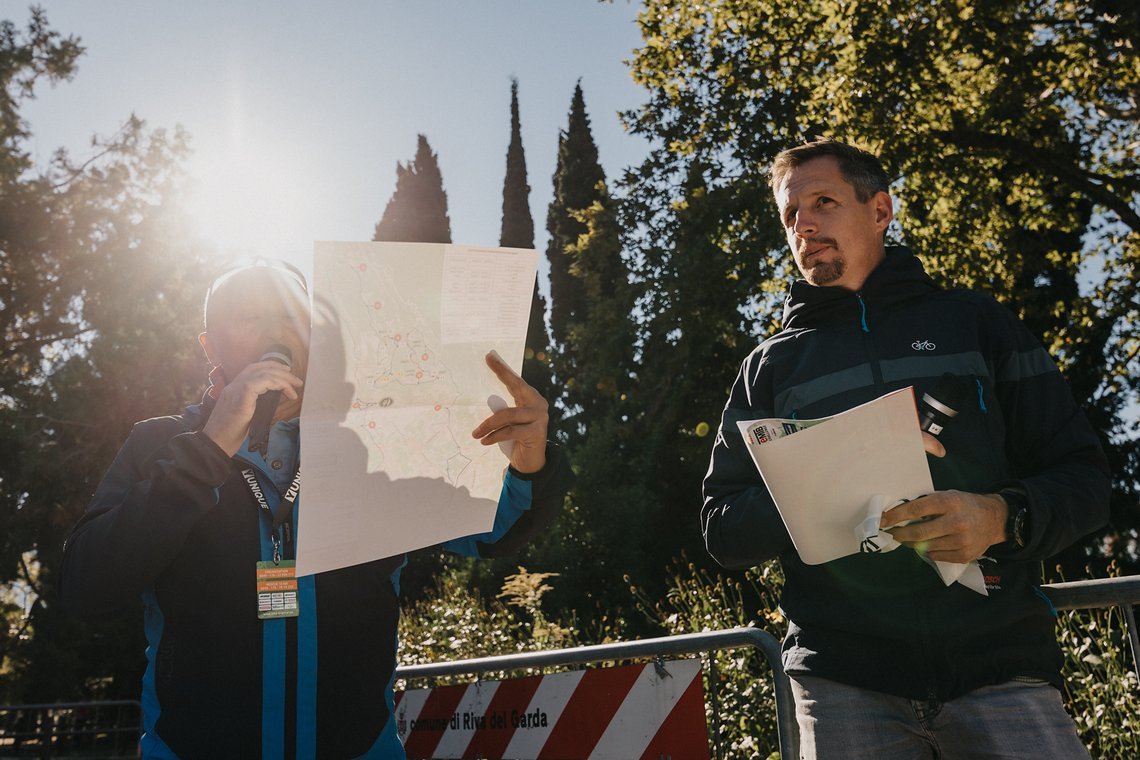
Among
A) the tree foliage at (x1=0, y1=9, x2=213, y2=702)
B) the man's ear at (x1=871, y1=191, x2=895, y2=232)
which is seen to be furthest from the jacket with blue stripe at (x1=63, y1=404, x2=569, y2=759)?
the tree foliage at (x1=0, y1=9, x2=213, y2=702)

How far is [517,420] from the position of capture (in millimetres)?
1900

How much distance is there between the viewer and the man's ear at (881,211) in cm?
251

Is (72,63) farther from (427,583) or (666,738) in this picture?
(666,738)

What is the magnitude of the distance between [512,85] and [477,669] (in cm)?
3853

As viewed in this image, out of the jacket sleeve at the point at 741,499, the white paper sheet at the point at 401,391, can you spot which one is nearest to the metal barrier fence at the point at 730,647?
the jacket sleeve at the point at 741,499

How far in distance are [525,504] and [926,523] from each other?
89 centimetres

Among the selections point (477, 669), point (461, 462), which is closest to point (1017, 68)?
point (477, 669)

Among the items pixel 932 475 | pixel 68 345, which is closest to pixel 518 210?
pixel 68 345

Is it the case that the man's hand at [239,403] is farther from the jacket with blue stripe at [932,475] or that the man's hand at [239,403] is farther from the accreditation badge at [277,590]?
the jacket with blue stripe at [932,475]

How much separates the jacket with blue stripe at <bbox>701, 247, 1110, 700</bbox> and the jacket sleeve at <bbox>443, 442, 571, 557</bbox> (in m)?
0.45

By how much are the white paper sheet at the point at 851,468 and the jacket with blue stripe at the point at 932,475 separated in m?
0.05

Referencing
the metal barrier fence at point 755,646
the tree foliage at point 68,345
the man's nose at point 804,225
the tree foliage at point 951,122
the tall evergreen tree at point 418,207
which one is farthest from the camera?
the tall evergreen tree at point 418,207

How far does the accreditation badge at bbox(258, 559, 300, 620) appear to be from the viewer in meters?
1.81

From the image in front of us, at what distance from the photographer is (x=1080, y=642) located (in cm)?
502
